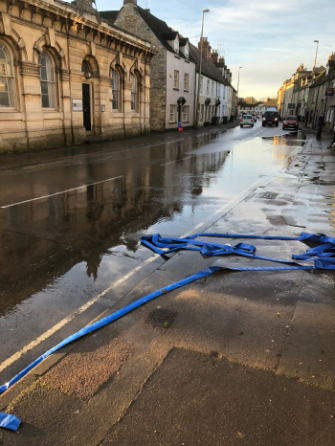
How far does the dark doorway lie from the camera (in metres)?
22.1

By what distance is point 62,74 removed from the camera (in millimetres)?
18828

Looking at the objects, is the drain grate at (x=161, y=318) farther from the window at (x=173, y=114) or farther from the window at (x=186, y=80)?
the window at (x=186, y=80)

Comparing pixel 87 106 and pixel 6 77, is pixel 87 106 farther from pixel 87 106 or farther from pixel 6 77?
pixel 6 77

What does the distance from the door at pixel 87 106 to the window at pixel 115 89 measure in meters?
2.71

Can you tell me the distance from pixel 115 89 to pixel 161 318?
23.6 metres

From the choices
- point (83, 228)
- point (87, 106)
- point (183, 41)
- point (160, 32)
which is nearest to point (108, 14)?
point (160, 32)

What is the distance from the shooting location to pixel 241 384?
2854mm

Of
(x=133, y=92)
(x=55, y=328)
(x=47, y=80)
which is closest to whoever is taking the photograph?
(x=55, y=328)

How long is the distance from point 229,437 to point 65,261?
364 centimetres

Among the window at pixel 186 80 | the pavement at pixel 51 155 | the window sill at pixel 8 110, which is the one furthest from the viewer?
the window at pixel 186 80

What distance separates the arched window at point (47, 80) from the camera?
1808 centimetres

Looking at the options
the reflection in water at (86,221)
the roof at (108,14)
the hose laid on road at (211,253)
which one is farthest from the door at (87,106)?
the roof at (108,14)

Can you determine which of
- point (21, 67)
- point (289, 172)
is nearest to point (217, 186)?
point (289, 172)

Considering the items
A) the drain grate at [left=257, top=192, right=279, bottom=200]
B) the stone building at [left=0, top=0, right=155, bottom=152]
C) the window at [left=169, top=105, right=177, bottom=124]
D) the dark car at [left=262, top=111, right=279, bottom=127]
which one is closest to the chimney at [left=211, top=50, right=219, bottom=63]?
the dark car at [left=262, top=111, right=279, bottom=127]
